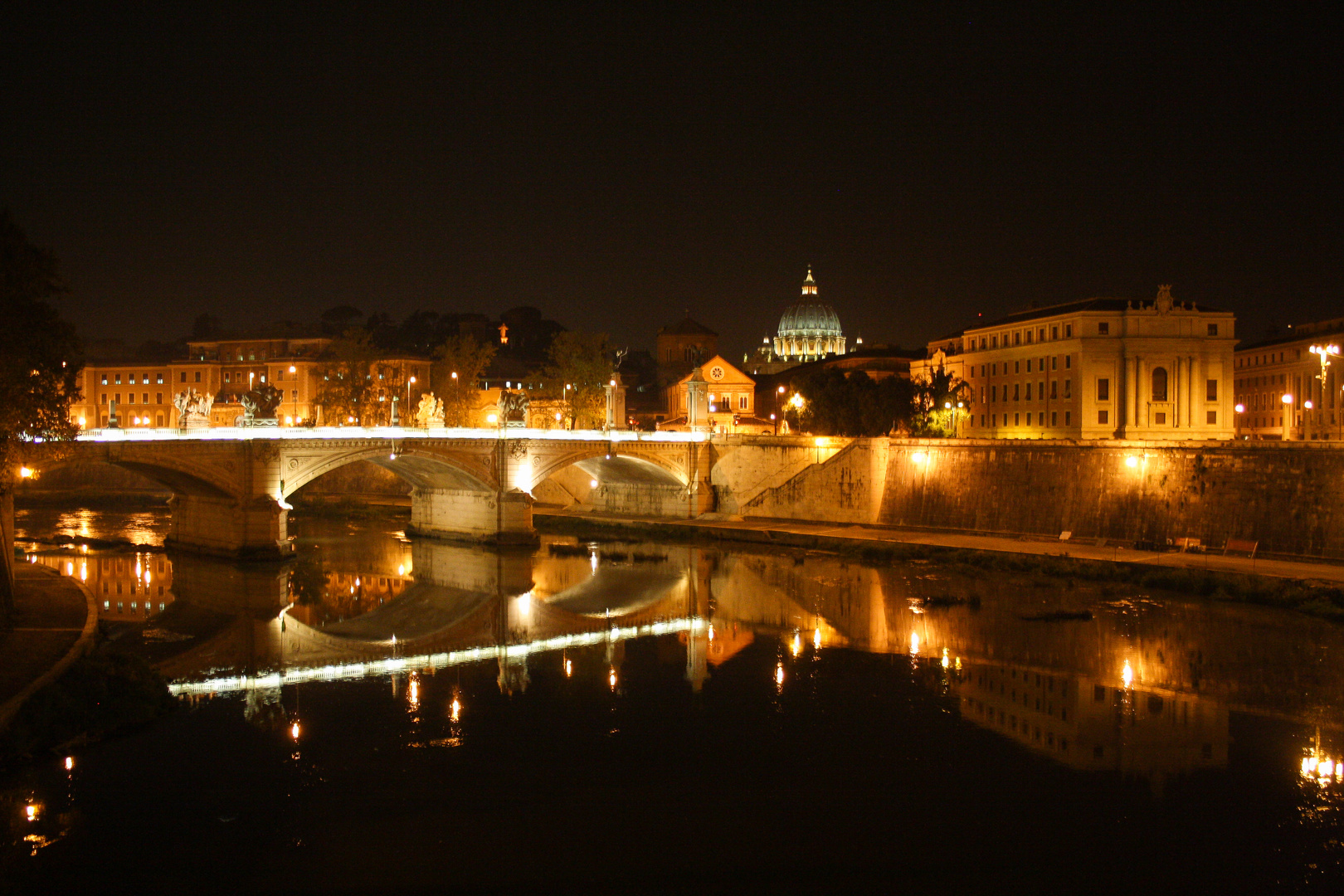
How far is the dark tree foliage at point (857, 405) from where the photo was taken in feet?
158

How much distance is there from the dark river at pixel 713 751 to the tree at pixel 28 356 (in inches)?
180

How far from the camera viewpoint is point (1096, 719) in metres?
17.9

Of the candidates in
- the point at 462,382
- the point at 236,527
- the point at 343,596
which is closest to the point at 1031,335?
the point at 462,382

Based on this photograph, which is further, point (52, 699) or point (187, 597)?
point (187, 597)

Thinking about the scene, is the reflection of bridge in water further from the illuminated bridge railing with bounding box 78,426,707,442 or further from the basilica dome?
the basilica dome

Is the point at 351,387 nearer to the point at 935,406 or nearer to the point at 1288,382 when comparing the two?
the point at 935,406

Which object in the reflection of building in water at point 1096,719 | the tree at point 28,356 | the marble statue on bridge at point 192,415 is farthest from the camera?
A: the marble statue on bridge at point 192,415

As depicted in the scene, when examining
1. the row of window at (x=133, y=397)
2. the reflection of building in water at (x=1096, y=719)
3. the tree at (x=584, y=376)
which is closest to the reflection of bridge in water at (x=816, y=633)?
the reflection of building in water at (x=1096, y=719)

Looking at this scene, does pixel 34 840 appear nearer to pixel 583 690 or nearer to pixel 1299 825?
pixel 583 690

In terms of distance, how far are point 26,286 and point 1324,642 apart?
25078 mm

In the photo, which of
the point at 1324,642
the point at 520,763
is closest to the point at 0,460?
the point at 520,763

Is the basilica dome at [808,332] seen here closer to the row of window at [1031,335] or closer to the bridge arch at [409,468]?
the row of window at [1031,335]

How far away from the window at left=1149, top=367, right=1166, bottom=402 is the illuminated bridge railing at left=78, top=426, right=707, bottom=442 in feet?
67.0

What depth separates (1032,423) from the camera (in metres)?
53.2
